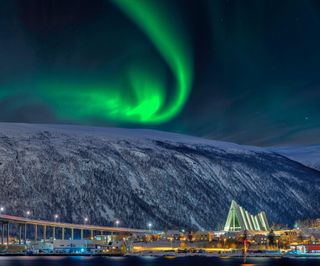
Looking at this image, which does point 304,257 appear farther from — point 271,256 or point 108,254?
point 108,254

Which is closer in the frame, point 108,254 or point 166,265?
point 166,265

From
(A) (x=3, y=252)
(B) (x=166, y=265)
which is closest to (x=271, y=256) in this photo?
(B) (x=166, y=265)

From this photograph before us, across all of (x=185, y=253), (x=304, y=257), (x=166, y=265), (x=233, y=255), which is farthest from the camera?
(x=185, y=253)

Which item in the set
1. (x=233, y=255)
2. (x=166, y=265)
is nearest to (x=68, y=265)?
(x=166, y=265)

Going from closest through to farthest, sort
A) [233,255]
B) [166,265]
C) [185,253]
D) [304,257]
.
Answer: [166,265], [304,257], [233,255], [185,253]

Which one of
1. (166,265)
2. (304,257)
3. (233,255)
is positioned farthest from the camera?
(233,255)

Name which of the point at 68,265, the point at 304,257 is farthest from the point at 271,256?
the point at 68,265

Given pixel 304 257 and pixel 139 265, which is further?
pixel 304 257

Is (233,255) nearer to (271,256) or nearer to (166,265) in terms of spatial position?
(271,256)

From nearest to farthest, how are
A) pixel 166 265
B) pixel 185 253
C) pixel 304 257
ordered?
pixel 166 265 → pixel 304 257 → pixel 185 253
